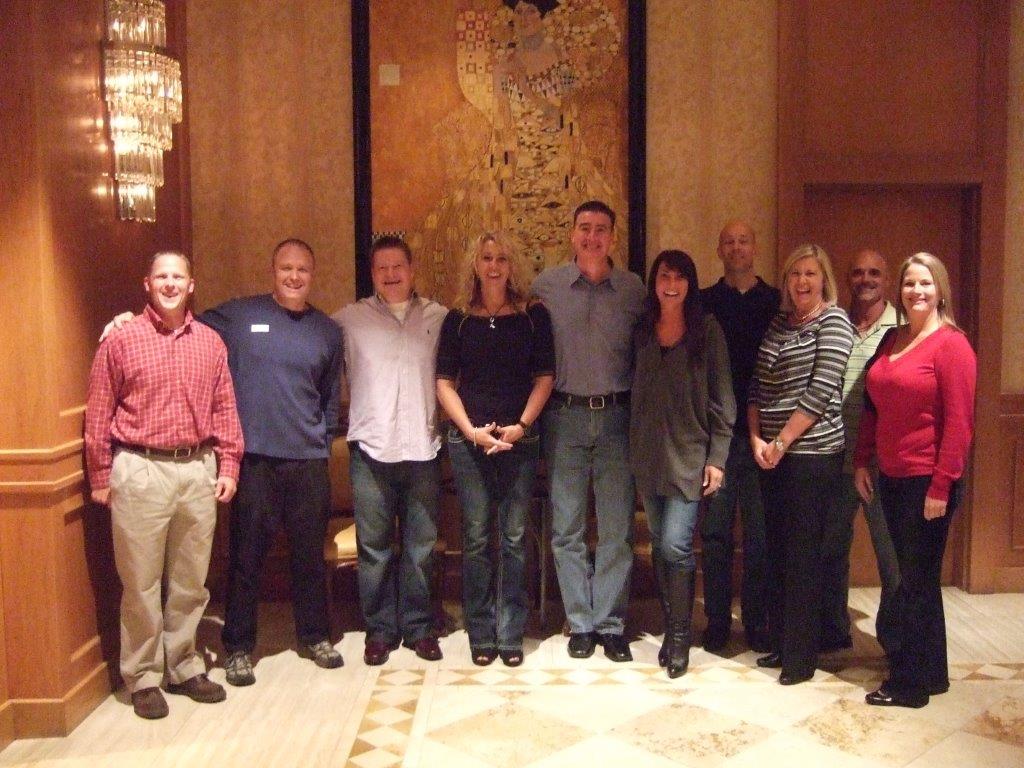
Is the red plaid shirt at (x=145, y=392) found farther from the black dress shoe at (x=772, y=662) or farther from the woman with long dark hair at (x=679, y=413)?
the black dress shoe at (x=772, y=662)

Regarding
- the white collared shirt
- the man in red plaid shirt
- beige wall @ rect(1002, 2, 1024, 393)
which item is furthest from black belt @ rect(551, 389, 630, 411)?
beige wall @ rect(1002, 2, 1024, 393)

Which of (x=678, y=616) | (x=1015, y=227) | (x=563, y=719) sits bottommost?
(x=563, y=719)

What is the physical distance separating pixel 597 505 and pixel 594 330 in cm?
65

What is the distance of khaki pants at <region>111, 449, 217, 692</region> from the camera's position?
3131mm

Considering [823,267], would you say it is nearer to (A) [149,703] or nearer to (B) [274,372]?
(B) [274,372]

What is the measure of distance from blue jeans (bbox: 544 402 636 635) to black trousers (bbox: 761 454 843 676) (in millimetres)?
520

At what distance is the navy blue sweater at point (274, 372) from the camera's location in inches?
136

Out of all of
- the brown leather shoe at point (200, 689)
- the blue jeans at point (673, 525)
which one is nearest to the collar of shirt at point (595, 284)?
the blue jeans at point (673, 525)

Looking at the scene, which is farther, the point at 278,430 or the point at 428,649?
the point at 428,649

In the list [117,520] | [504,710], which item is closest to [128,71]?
[117,520]

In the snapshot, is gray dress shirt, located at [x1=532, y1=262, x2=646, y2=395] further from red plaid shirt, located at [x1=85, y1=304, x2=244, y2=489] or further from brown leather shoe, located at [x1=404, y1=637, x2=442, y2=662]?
red plaid shirt, located at [x1=85, y1=304, x2=244, y2=489]

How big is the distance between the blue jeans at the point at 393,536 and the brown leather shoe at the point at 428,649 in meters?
0.02

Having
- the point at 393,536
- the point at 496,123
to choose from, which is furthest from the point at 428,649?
the point at 496,123

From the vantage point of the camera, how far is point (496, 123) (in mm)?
4406
